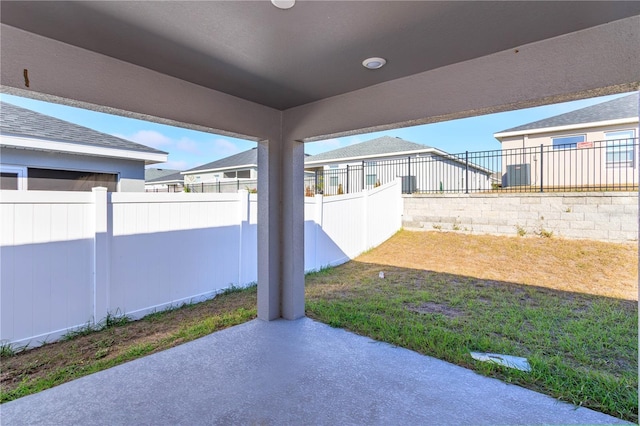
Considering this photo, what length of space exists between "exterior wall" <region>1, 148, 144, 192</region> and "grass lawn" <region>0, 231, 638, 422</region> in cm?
265

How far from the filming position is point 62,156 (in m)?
4.92

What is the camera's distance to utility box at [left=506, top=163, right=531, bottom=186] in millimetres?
11336

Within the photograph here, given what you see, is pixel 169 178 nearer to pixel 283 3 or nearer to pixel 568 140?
pixel 568 140

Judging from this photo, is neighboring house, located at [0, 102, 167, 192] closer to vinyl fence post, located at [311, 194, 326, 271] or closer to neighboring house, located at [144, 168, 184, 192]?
vinyl fence post, located at [311, 194, 326, 271]

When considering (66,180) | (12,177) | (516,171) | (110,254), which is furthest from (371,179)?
(12,177)

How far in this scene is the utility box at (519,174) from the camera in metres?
11.3

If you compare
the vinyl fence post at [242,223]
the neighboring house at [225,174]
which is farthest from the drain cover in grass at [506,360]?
the neighboring house at [225,174]

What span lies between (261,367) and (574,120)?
43.7ft

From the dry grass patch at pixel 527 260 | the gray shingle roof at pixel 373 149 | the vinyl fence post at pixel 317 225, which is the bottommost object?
the dry grass patch at pixel 527 260

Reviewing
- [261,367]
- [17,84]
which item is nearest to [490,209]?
[261,367]

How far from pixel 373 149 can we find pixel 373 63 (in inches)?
537

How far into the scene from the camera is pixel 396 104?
2.98 meters

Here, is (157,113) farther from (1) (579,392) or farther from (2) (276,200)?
(1) (579,392)

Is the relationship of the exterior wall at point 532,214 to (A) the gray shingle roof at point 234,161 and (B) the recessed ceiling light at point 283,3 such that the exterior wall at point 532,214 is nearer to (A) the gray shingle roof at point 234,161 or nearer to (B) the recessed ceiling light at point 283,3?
(B) the recessed ceiling light at point 283,3
